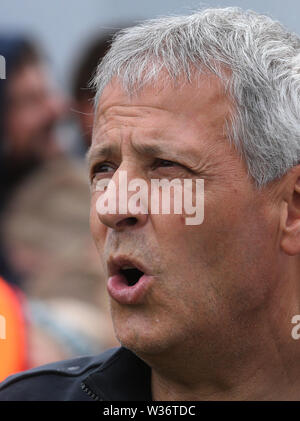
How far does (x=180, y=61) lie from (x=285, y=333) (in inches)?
38.2

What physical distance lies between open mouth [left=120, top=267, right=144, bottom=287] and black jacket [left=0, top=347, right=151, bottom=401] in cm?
34

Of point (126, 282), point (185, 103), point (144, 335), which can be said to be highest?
point (185, 103)

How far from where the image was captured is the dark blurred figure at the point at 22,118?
5590 millimetres

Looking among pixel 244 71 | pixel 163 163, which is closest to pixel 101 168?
pixel 163 163

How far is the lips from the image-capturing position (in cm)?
292

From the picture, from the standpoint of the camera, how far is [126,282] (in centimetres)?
302

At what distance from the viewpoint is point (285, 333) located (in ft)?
10.2

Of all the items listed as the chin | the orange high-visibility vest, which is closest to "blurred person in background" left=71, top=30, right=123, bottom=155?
the orange high-visibility vest

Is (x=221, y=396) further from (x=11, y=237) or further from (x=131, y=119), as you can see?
(x=11, y=237)

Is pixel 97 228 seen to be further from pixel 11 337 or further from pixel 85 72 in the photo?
pixel 85 72

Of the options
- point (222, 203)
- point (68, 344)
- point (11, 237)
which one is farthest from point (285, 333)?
point (11, 237)

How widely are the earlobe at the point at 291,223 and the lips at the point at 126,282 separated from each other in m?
0.48

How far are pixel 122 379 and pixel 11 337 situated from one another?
2.81 feet

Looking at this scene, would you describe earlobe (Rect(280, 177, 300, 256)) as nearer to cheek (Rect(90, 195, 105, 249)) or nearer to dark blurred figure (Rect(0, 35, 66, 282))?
cheek (Rect(90, 195, 105, 249))
